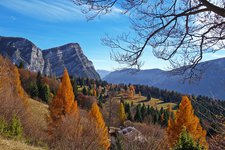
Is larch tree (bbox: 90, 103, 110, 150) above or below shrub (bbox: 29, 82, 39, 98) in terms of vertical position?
below

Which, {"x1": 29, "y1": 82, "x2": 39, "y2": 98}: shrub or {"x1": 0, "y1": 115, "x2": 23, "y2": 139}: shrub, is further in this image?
{"x1": 29, "y1": 82, "x2": 39, "y2": 98}: shrub

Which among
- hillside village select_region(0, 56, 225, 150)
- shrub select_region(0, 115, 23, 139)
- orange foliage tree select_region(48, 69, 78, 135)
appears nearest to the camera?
hillside village select_region(0, 56, 225, 150)

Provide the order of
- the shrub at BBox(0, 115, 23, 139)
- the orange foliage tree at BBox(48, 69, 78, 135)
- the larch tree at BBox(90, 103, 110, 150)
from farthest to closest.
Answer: the orange foliage tree at BBox(48, 69, 78, 135) < the larch tree at BBox(90, 103, 110, 150) < the shrub at BBox(0, 115, 23, 139)

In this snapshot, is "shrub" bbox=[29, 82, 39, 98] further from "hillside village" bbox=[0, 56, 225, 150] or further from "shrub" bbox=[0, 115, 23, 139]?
"shrub" bbox=[0, 115, 23, 139]

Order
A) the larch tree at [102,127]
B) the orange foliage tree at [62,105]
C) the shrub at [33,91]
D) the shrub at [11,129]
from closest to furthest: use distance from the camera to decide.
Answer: the shrub at [11,129] < the larch tree at [102,127] < the orange foliage tree at [62,105] < the shrub at [33,91]

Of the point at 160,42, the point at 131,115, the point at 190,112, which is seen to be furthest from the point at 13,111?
the point at 131,115

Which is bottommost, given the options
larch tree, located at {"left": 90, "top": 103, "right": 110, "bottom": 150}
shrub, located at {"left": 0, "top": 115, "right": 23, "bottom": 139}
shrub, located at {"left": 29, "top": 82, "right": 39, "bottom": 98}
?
larch tree, located at {"left": 90, "top": 103, "right": 110, "bottom": 150}

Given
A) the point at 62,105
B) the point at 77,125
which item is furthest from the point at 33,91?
the point at 77,125

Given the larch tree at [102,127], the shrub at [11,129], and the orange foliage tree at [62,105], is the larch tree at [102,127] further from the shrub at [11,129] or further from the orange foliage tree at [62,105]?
the shrub at [11,129]

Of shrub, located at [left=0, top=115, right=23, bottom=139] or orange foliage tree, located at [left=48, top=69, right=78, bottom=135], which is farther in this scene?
orange foliage tree, located at [left=48, top=69, right=78, bottom=135]

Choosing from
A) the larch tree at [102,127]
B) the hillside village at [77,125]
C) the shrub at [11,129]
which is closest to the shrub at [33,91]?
the hillside village at [77,125]

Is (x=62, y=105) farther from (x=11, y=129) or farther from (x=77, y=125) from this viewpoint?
(x=77, y=125)

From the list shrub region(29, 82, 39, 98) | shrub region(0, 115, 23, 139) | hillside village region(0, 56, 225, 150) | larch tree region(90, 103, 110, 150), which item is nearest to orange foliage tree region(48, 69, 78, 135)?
hillside village region(0, 56, 225, 150)

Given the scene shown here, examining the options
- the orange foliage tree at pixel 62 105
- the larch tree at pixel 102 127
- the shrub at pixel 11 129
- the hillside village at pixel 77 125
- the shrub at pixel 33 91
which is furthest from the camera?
the shrub at pixel 33 91
